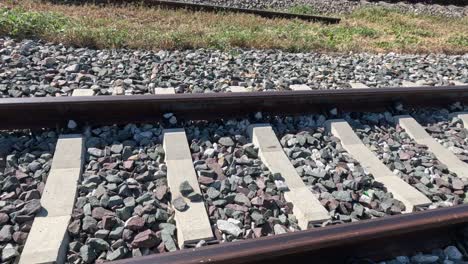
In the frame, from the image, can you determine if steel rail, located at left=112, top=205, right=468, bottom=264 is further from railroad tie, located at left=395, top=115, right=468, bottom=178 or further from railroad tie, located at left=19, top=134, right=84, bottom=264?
railroad tie, located at left=395, top=115, right=468, bottom=178

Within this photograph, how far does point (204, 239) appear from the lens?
2611mm

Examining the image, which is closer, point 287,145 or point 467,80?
point 287,145

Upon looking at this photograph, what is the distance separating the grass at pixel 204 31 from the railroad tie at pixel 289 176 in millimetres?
2651

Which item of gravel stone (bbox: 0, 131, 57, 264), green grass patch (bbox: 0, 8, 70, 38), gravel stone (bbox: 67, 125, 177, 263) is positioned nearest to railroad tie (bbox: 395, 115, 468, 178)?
gravel stone (bbox: 67, 125, 177, 263)

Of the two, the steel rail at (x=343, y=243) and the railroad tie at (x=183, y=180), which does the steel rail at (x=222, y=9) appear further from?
the steel rail at (x=343, y=243)

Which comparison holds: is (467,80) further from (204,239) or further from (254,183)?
(204,239)

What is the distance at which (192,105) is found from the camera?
3.92m

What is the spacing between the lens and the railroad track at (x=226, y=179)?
2.50 metres

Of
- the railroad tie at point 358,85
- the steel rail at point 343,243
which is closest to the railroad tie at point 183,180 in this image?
the steel rail at point 343,243

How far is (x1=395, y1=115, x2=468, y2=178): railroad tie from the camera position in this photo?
3773 mm

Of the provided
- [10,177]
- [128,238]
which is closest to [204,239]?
[128,238]

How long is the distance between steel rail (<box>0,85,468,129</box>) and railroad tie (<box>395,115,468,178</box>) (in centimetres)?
33

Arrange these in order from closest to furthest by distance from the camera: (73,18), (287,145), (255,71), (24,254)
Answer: (24,254) < (287,145) < (255,71) < (73,18)

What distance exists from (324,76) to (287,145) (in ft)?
6.34
